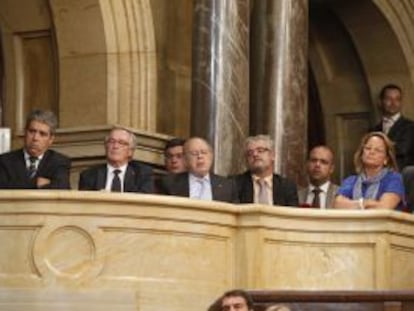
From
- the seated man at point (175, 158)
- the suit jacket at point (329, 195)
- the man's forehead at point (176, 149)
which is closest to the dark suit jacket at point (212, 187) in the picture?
→ the seated man at point (175, 158)

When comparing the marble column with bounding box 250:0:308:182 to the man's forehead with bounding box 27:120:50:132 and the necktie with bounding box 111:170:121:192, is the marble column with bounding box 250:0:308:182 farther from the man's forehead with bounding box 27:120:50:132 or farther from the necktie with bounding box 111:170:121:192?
the man's forehead with bounding box 27:120:50:132

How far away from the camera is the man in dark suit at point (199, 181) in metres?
10.5

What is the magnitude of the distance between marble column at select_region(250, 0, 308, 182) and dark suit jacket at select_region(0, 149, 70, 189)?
3.09m

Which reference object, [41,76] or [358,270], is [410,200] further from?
[41,76]

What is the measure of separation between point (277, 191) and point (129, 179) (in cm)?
103

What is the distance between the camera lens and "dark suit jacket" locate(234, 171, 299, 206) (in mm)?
10875

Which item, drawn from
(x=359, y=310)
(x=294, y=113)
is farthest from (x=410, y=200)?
(x=294, y=113)

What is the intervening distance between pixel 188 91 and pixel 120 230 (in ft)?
14.6

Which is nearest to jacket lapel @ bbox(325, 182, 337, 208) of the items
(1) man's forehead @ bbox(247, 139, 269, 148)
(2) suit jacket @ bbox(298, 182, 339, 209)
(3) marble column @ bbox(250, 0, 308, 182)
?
(2) suit jacket @ bbox(298, 182, 339, 209)

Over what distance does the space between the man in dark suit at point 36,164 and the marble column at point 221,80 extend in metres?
2.40

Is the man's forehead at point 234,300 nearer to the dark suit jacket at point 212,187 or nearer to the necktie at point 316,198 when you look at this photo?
the dark suit jacket at point 212,187

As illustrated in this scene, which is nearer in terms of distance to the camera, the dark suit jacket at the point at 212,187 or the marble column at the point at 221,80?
the dark suit jacket at the point at 212,187

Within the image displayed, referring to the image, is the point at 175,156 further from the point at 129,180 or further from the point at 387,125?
the point at 387,125

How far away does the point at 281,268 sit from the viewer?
10.0 meters
